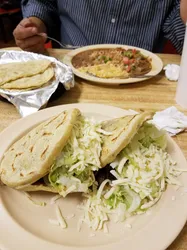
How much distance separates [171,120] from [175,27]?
0.96m

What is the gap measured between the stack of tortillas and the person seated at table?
0.59m

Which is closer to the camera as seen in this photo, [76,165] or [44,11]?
[76,165]

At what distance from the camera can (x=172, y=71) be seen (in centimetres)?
147

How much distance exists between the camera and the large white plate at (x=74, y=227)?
65cm

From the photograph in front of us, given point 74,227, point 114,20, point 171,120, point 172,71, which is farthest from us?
point 114,20

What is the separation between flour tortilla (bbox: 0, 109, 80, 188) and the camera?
0.75m

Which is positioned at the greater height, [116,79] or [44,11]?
[44,11]

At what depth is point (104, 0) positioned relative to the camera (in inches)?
75.6

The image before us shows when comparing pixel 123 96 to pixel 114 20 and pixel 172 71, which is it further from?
pixel 114 20

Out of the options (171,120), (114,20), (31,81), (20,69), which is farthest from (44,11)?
(171,120)

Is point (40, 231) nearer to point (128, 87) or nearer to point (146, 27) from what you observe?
point (128, 87)

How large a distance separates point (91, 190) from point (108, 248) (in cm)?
19

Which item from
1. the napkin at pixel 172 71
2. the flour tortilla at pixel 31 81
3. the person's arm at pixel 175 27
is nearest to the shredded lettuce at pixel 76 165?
the flour tortilla at pixel 31 81

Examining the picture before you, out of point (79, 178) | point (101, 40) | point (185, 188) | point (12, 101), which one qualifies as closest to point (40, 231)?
point (79, 178)
